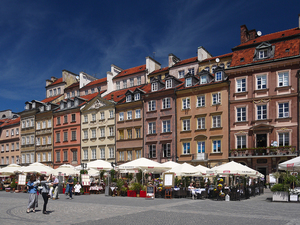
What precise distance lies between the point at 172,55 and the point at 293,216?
37.4m

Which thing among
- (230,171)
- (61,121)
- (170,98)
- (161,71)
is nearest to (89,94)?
(61,121)

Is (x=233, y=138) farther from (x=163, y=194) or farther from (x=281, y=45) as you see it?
(x=163, y=194)

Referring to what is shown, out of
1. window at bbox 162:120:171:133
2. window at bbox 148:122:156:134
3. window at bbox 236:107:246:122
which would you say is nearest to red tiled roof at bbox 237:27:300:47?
window at bbox 236:107:246:122

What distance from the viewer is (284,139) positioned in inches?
1328

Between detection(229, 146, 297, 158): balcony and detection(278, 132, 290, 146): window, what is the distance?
745 mm

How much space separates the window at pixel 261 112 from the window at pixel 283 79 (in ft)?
8.98

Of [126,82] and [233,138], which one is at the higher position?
[126,82]

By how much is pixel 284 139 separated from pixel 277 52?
890 cm

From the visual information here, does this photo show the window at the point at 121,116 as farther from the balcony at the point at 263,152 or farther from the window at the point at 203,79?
the balcony at the point at 263,152

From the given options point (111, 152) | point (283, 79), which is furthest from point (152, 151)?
point (283, 79)

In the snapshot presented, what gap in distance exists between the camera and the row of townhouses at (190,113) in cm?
3438

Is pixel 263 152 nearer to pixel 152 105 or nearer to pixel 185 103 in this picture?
pixel 185 103

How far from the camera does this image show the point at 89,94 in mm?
57406

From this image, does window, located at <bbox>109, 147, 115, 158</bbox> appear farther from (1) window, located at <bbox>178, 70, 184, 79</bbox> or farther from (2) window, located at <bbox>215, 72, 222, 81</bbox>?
(2) window, located at <bbox>215, 72, 222, 81</bbox>
